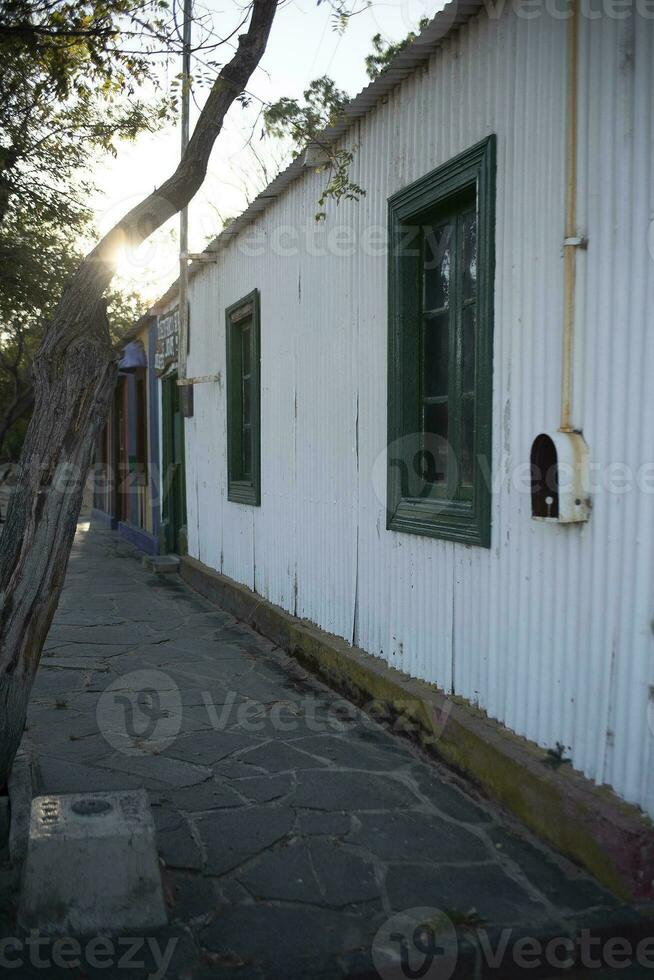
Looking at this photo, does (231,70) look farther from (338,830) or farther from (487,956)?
(487,956)

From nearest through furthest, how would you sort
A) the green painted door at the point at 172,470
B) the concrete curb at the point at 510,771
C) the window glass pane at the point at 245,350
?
the concrete curb at the point at 510,771, the window glass pane at the point at 245,350, the green painted door at the point at 172,470

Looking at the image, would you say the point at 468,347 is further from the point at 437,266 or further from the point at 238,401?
the point at 238,401

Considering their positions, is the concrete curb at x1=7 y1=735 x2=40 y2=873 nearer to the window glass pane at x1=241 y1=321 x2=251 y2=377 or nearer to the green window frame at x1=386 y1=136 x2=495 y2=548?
the green window frame at x1=386 y1=136 x2=495 y2=548

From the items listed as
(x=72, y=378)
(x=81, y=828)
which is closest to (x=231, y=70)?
(x=72, y=378)

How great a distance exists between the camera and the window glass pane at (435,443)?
5203mm

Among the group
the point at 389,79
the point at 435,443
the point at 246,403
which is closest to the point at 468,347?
the point at 435,443

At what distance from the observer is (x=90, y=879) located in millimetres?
3066

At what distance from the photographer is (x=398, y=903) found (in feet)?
10.8

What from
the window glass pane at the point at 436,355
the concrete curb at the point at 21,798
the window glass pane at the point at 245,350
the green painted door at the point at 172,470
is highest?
the window glass pane at the point at 245,350

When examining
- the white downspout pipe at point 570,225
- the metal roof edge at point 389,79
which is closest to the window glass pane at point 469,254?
the metal roof edge at point 389,79

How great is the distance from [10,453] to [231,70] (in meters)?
44.8

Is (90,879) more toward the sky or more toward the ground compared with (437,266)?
more toward the ground

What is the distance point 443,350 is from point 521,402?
1.18 m

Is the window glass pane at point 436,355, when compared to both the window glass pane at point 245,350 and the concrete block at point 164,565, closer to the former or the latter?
the window glass pane at point 245,350
